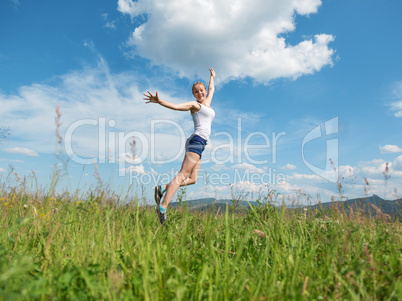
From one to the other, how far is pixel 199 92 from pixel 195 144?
1.17 m

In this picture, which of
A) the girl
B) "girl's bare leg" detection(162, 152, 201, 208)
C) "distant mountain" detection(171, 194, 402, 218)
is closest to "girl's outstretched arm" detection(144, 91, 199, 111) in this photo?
the girl

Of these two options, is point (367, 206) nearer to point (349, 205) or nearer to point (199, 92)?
point (349, 205)

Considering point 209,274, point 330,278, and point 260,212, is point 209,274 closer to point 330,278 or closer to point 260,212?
point 330,278

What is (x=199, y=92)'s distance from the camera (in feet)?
17.9

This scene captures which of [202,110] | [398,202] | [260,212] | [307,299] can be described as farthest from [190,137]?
[398,202]

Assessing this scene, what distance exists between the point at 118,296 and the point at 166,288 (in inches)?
13.6

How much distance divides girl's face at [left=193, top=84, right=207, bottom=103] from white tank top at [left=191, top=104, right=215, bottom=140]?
42cm

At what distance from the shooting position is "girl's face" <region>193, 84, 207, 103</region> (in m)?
5.46

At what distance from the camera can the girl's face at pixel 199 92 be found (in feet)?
17.9

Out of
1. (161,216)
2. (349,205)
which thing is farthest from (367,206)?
(161,216)

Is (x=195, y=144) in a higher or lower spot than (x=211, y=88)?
lower

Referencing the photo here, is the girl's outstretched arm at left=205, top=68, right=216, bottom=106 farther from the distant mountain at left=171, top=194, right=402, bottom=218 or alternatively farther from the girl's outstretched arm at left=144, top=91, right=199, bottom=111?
the distant mountain at left=171, top=194, right=402, bottom=218

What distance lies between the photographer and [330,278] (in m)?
2.03

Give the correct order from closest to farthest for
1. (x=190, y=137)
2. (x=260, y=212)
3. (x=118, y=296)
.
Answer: (x=118, y=296) → (x=260, y=212) → (x=190, y=137)
